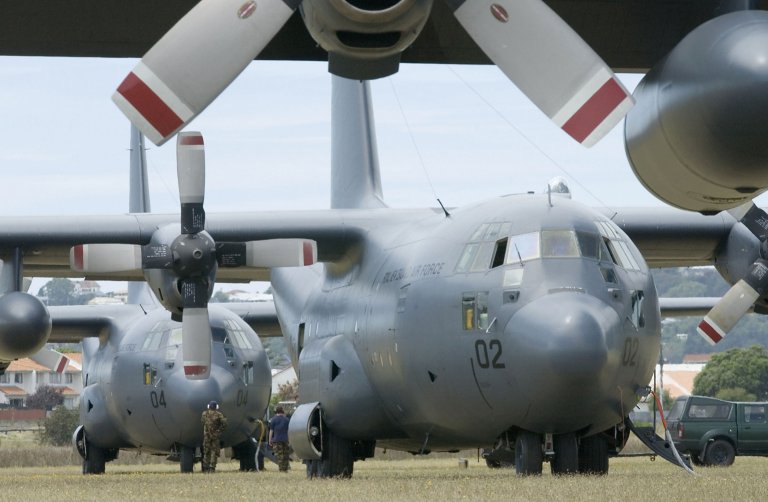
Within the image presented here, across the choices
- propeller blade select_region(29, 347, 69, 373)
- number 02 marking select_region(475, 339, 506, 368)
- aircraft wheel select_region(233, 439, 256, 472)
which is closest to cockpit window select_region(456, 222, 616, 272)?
number 02 marking select_region(475, 339, 506, 368)

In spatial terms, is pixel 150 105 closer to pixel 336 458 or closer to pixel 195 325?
pixel 195 325

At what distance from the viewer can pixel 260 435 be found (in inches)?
963

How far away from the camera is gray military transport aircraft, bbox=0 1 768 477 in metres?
14.0

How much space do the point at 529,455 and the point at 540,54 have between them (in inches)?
375

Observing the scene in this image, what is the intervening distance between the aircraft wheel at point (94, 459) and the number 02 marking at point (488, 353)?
1350 cm

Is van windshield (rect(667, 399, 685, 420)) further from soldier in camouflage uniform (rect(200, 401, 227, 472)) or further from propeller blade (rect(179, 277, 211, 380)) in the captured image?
propeller blade (rect(179, 277, 211, 380))

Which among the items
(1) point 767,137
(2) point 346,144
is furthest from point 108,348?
(1) point 767,137

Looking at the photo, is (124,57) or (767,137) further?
(124,57)

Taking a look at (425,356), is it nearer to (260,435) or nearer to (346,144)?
(346,144)

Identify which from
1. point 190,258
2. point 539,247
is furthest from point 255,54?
point 190,258

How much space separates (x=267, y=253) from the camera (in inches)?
655

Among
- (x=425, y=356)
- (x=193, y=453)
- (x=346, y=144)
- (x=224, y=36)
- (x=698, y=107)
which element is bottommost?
(x=193, y=453)

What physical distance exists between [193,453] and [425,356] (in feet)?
30.2

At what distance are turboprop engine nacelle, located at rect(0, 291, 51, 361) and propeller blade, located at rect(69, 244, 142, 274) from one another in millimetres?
1400
